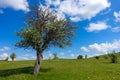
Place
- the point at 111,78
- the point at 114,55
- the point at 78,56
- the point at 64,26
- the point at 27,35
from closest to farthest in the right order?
1. the point at 111,78
2. the point at 27,35
3. the point at 64,26
4. the point at 114,55
5. the point at 78,56

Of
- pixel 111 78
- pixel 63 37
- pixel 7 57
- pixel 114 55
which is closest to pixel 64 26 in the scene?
pixel 63 37

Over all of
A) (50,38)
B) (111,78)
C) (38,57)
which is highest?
(50,38)

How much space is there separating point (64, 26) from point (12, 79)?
13408mm

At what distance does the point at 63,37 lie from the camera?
42000 mm

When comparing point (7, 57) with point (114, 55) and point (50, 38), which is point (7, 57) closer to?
point (114, 55)

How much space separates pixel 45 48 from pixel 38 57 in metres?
2.05

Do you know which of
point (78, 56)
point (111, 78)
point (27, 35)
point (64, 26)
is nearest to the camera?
point (111, 78)

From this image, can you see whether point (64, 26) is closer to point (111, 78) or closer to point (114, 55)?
point (111, 78)

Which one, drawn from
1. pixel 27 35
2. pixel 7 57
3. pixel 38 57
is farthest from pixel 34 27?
pixel 7 57

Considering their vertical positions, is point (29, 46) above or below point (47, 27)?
below

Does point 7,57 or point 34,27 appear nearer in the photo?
point 34,27

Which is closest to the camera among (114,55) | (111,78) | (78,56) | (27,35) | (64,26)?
(111,78)

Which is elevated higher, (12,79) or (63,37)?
(63,37)

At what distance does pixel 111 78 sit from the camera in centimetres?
3541
